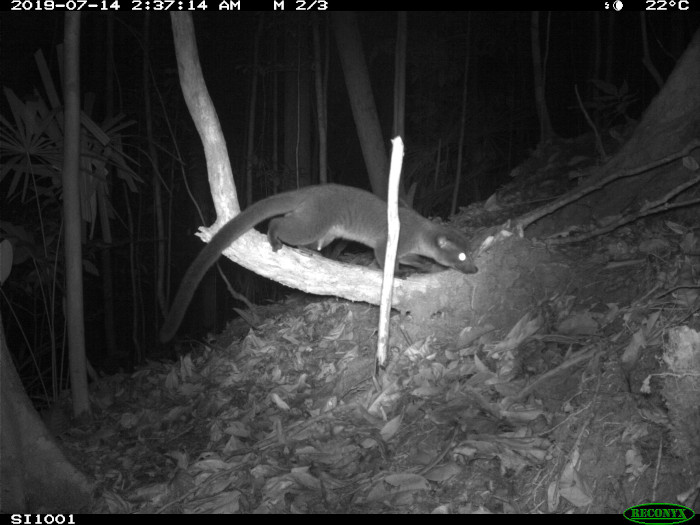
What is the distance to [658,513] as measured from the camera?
8.17 feet

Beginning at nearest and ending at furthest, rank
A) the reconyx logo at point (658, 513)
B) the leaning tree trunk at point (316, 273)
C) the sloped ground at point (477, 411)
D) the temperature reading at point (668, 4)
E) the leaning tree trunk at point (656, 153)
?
the reconyx logo at point (658, 513) → the sloped ground at point (477, 411) → the leaning tree trunk at point (316, 273) → the leaning tree trunk at point (656, 153) → the temperature reading at point (668, 4)

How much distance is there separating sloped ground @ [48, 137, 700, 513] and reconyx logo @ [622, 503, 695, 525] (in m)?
0.04

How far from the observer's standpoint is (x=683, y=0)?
17.0ft

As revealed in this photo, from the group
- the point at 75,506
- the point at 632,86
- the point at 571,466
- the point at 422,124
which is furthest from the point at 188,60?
the point at 632,86

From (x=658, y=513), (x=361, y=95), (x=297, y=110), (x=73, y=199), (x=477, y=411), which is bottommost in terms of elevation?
(x=658, y=513)

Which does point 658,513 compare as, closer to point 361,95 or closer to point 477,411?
point 477,411

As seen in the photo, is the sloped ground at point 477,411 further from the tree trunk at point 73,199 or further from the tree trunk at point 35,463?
the tree trunk at point 73,199

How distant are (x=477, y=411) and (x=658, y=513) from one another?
1029mm

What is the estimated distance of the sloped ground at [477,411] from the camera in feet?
8.98

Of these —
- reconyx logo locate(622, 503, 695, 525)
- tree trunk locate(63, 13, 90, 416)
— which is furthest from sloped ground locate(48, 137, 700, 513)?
tree trunk locate(63, 13, 90, 416)

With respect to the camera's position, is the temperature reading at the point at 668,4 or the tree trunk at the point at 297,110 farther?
the tree trunk at the point at 297,110

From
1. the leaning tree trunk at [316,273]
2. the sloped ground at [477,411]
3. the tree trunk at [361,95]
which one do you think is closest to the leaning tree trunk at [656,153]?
the sloped ground at [477,411]

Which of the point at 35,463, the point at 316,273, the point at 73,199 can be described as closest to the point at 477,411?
the point at 316,273

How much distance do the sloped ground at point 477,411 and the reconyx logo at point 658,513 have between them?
0.12 feet
